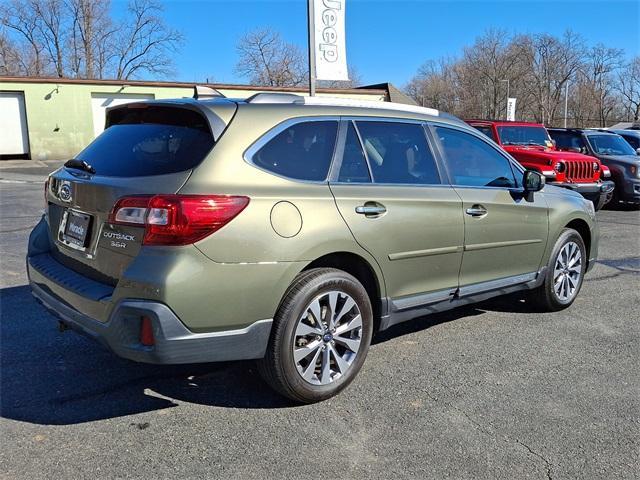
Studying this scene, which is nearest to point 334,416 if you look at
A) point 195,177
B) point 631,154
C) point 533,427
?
point 533,427

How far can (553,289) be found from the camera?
533cm

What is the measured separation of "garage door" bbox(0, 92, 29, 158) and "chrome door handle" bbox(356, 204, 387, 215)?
26607mm

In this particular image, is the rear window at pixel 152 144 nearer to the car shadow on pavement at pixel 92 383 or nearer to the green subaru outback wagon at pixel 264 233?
the green subaru outback wagon at pixel 264 233

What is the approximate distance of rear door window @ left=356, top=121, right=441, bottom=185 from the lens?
3932 mm

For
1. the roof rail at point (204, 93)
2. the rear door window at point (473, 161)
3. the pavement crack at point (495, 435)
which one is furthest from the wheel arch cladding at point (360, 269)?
the roof rail at point (204, 93)

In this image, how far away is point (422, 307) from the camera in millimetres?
4133

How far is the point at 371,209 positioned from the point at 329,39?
25.4ft

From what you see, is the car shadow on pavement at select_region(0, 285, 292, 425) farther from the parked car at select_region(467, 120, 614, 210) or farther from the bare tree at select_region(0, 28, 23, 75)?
the bare tree at select_region(0, 28, 23, 75)

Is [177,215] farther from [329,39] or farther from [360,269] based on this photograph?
[329,39]

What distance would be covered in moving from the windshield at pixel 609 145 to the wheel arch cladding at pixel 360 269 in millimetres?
12376

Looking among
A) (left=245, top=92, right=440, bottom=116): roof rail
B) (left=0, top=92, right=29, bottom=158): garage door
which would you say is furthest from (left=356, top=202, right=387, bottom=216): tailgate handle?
(left=0, top=92, right=29, bottom=158): garage door

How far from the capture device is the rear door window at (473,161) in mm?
4461

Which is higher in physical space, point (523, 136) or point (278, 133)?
point (523, 136)

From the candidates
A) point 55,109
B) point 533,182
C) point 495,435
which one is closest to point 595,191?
point 533,182
